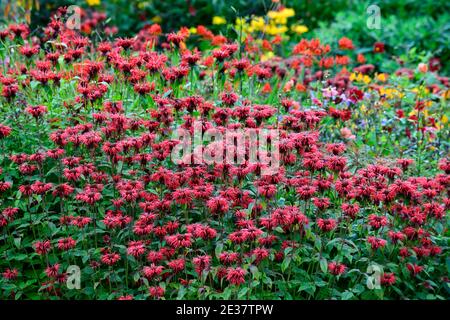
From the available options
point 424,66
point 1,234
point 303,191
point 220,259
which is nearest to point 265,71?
point 303,191

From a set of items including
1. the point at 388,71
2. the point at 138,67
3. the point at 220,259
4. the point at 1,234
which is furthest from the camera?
the point at 388,71

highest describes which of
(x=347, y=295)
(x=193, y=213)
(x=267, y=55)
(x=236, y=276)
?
(x=267, y=55)

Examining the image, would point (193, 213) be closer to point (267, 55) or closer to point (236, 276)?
point (236, 276)

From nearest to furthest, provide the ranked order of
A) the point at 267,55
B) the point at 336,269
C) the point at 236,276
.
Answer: the point at 236,276
the point at 336,269
the point at 267,55

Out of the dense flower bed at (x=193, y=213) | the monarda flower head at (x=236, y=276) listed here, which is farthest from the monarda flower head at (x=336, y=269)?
the monarda flower head at (x=236, y=276)

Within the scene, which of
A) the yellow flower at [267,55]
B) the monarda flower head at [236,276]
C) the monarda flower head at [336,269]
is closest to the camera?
the monarda flower head at [236,276]

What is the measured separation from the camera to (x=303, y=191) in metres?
3.54

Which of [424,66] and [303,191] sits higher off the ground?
[424,66]

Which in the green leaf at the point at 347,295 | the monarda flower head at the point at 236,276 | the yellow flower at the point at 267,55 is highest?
the yellow flower at the point at 267,55

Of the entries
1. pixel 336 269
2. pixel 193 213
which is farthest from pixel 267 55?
pixel 336 269

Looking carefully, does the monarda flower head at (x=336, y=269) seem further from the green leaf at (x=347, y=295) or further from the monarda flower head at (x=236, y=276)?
the monarda flower head at (x=236, y=276)
